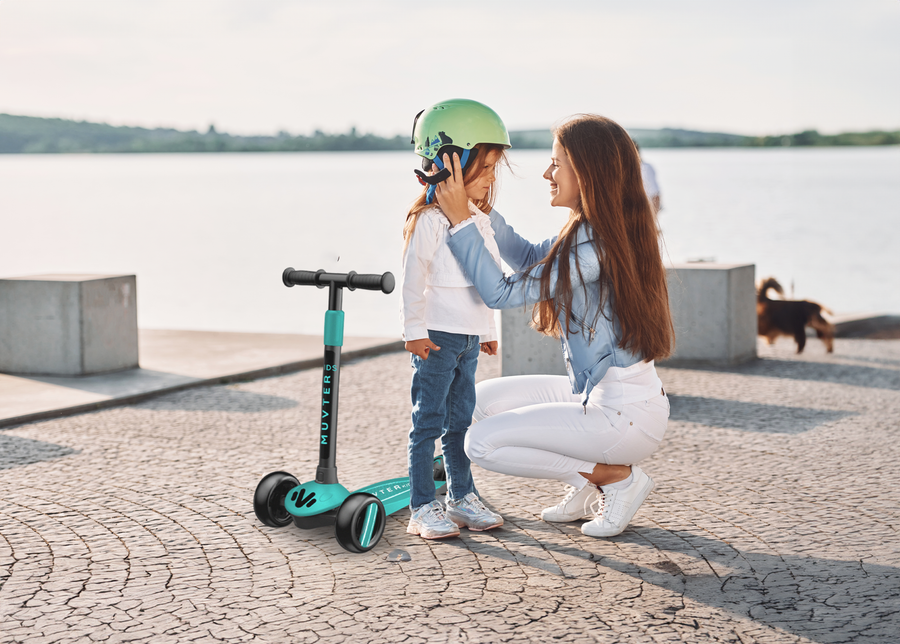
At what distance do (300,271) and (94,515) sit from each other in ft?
4.92

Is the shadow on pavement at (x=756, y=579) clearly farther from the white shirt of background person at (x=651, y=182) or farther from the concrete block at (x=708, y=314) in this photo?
the white shirt of background person at (x=651, y=182)

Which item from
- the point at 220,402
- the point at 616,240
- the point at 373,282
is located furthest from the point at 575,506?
the point at 220,402

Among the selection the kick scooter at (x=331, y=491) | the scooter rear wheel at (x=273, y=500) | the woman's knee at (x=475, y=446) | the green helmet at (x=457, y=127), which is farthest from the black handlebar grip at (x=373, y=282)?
the scooter rear wheel at (x=273, y=500)

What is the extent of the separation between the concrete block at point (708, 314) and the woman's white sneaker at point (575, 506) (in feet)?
14.4

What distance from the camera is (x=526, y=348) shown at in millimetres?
7945

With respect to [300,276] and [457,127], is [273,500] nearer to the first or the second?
[300,276]

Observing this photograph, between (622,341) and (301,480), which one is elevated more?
(622,341)

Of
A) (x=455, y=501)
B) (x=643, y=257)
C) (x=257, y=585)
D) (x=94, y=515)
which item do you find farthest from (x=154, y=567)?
(x=643, y=257)

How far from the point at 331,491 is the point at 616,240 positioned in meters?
1.51

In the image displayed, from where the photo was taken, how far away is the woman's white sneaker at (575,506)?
14.6 feet

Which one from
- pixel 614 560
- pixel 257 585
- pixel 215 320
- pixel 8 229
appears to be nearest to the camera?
pixel 257 585

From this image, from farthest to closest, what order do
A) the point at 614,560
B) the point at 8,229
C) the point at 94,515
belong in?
the point at 8,229 → the point at 94,515 → the point at 614,560

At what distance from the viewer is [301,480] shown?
521cm

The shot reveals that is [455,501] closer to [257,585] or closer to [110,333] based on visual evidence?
[257,585]
